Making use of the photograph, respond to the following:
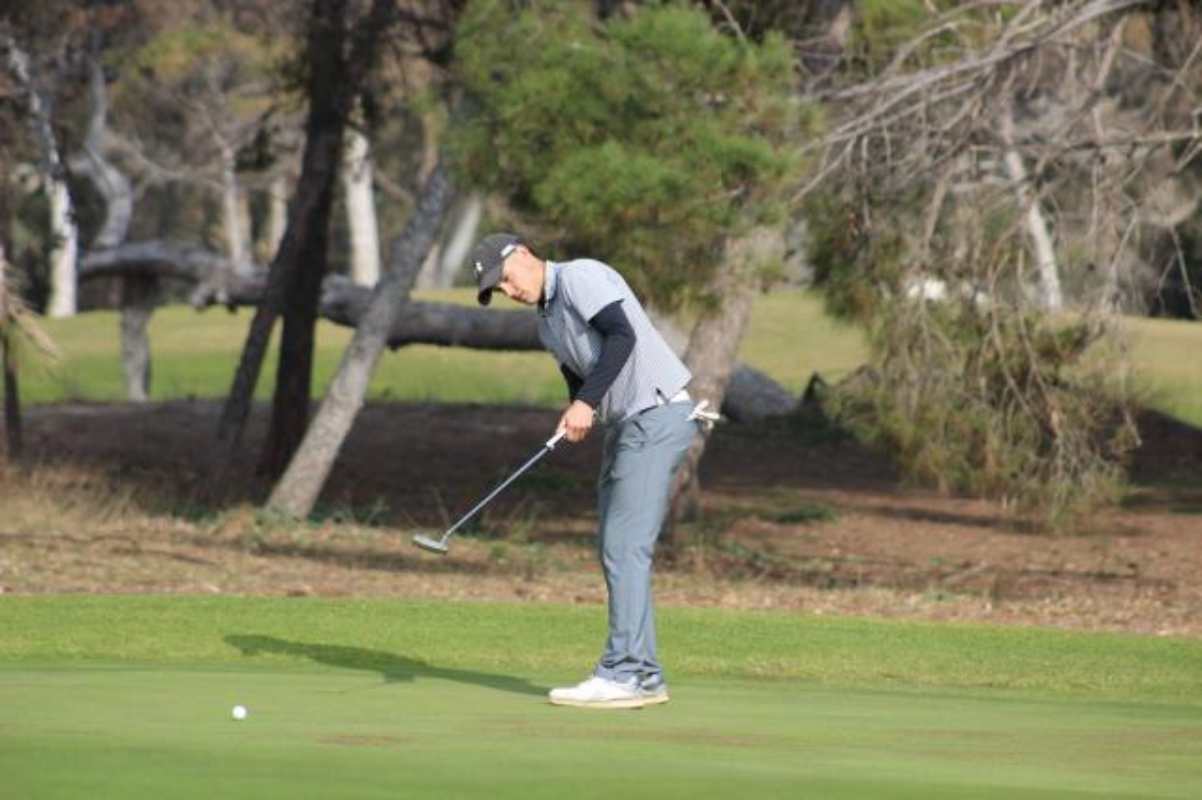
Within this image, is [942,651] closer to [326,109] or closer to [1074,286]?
A: [1074,286]

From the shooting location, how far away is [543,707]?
9.64 metres

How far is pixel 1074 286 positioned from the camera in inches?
700

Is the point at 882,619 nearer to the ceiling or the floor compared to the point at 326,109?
nearer to the floor

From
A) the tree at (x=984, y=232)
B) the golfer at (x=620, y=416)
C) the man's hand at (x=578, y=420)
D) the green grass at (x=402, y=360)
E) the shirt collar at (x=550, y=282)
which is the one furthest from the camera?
the green grass at (x=402, y=360)

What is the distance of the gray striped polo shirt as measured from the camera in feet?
31.9

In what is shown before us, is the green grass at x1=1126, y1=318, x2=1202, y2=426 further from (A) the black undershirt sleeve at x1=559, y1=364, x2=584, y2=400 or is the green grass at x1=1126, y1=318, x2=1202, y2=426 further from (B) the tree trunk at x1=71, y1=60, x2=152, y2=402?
(A) the black undershirt sleeve at x1=559, y1=364, x2=584, y2=400

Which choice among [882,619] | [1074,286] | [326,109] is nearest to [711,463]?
[326,109]

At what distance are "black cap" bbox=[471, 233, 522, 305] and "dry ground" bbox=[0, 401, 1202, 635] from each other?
698 cm

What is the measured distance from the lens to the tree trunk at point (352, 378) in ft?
74.9

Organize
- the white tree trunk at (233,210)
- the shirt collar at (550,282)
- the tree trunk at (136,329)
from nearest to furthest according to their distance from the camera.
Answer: the shirt collar at (550,282) → the tree trunk at (136,329) → the white tree trunk at (233,210)

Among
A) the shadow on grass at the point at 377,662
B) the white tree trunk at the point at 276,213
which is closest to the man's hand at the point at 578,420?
the shadow on grass at the point at 377,662

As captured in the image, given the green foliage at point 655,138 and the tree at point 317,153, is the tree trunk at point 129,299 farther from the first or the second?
the green foliage at point 655,138

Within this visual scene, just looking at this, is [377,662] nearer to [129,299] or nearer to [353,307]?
[353,307]

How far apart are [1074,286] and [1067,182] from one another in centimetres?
75
